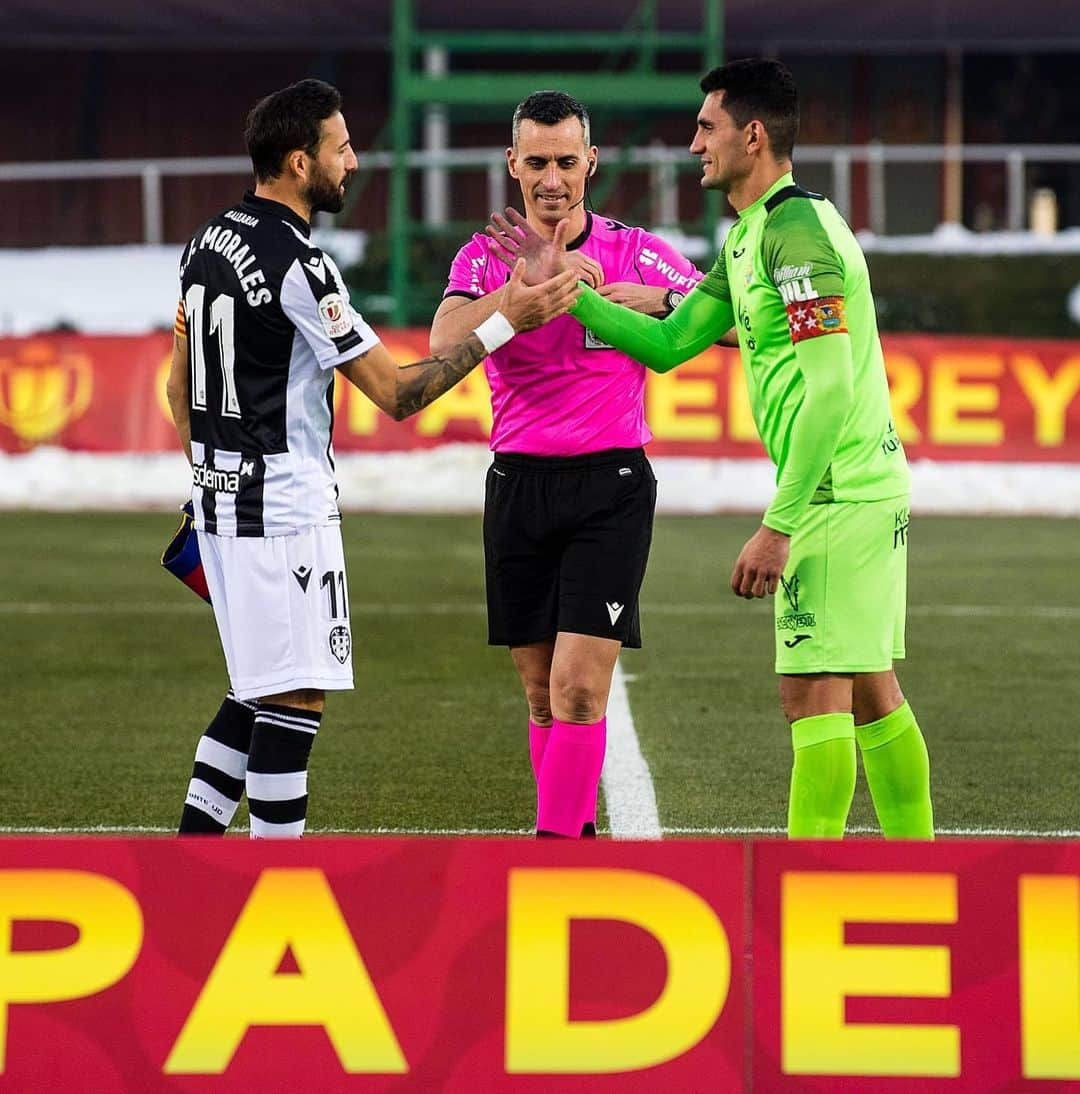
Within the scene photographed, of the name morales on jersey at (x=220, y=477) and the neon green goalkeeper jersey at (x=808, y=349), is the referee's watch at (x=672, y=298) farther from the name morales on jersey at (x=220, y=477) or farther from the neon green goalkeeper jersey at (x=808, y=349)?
the name morales on jersey at (x=220, y=477)

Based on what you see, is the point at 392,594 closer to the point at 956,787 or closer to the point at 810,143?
the point at 956,787

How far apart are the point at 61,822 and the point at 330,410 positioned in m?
2.10

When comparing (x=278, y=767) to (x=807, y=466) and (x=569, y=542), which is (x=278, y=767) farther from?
(x=807, y=466)

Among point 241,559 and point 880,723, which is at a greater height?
point 241,559

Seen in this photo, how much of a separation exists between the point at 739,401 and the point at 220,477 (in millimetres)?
11903

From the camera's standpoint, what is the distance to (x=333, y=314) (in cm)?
461

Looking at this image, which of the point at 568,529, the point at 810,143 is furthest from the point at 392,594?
the point at 810,143

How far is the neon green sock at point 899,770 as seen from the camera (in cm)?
502

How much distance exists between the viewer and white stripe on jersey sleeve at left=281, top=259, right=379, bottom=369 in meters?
4.59

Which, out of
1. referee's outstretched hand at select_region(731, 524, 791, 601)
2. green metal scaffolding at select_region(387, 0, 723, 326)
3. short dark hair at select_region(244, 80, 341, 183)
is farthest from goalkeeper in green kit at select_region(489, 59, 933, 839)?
green metal scaffolding at select_region(387, 0, 723, 326)

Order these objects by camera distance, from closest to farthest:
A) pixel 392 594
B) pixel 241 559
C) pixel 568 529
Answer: pixel 241 559 → pixel 568 529 → pixel 392 594

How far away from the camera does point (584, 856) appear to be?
3.59 m

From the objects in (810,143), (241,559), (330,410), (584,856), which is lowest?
→ (584,856)

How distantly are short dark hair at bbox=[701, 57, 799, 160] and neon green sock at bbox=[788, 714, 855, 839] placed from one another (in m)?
1.37
